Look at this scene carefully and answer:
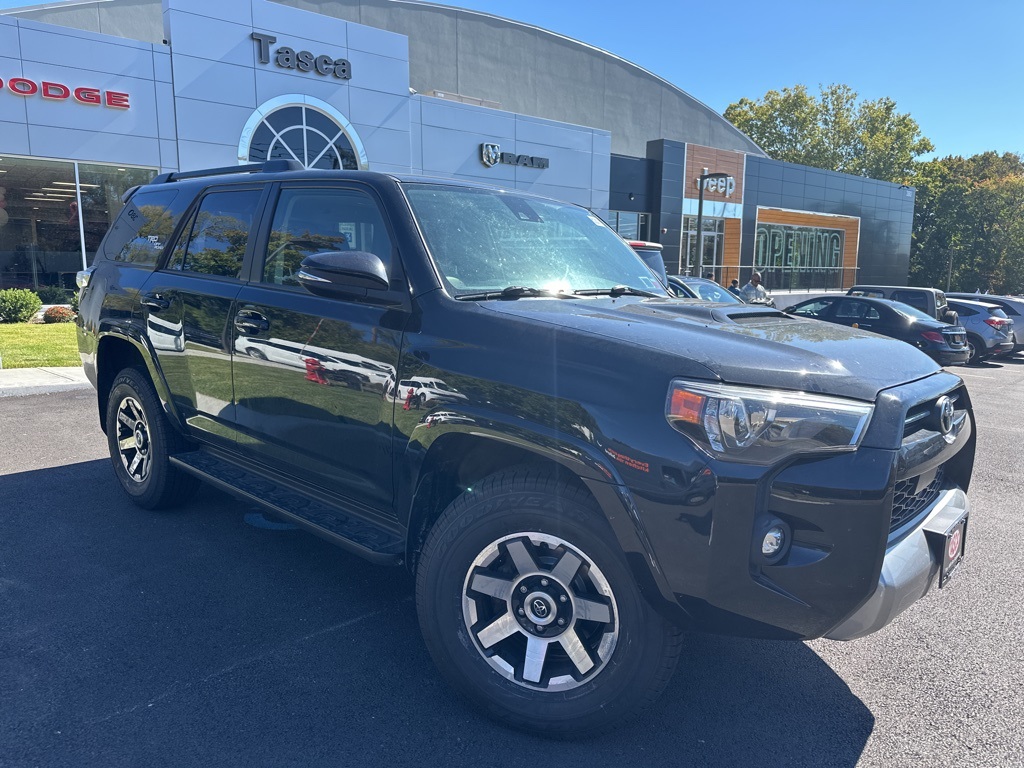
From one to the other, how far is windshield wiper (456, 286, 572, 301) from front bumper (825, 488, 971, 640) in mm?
A: 1612

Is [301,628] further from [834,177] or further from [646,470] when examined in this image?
[834,177]

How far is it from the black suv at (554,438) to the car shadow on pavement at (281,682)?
31cm

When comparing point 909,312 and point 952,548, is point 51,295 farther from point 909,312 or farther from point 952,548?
point 909,312

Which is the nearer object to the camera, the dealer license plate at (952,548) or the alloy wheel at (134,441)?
the dealer license plate at (952,548)

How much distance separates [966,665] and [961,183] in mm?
63288

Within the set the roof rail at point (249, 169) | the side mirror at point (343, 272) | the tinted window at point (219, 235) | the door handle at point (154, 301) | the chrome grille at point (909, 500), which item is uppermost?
the roof rail at point (249, 169)

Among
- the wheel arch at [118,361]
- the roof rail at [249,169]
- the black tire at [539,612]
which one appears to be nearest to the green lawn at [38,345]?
the wheel arch at [118,361]

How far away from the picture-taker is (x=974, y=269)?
51969mm

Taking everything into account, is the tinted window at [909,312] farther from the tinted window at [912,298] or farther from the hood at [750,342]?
the hood at [750,342]

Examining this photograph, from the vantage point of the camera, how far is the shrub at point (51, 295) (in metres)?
16.2

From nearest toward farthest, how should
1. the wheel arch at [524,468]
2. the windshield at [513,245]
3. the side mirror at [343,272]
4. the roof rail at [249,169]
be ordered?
1. the wheel arch at [524,468]
2. the side mirror at [343,272]
3. the windshield at [513,245]
4. the roof rail at [249,169]

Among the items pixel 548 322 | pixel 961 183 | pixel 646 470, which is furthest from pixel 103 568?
pixel 961 183

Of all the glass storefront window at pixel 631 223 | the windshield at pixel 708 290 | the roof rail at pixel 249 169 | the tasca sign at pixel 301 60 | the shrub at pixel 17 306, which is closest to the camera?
the roof rail at pixel 249 169

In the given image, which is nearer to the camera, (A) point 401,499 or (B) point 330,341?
(A) point 401,499
